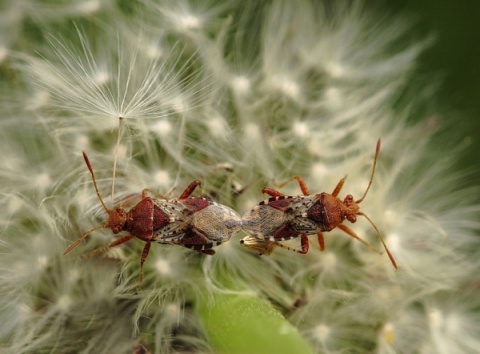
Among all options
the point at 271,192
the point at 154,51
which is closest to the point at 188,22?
the point at 154,51

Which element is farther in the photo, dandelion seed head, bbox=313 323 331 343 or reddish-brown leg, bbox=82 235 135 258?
dandelion seed head, bbox=313 323 331 343

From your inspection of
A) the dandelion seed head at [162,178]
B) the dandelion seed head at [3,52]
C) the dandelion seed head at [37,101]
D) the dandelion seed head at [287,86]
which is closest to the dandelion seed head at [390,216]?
the dandelion seed head at [287,86]

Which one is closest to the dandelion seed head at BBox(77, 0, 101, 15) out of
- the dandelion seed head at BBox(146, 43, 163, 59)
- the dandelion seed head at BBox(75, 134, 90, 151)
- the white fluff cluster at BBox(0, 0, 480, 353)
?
the white fluff cluster at BBox(0, 0, 480, 353)

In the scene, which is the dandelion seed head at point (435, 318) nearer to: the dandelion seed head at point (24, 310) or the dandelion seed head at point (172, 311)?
the dandelion seed head at point (172, 311)

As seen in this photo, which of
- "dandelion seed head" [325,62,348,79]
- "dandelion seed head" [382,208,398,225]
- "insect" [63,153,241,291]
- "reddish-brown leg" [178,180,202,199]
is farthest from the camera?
"dandelion seed head" [325,62,348,79]

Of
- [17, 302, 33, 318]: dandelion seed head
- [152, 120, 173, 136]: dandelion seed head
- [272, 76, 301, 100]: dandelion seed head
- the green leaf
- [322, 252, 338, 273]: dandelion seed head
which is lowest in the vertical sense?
the green leaf

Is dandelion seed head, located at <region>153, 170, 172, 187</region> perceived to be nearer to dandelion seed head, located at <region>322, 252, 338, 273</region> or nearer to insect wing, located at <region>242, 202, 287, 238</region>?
insect wing, located at <region>242, 202, 287, 238</region>
